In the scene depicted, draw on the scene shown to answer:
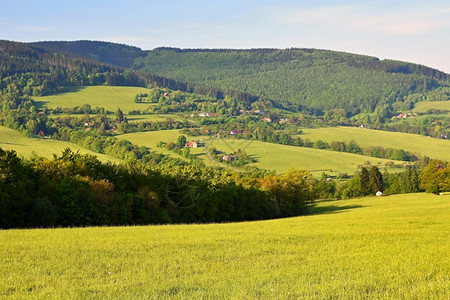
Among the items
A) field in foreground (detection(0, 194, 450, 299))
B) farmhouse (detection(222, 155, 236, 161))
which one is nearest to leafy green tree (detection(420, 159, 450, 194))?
farmhouse (detection(222, 155, 236, 161))

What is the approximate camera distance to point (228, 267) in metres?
22.0

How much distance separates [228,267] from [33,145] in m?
168

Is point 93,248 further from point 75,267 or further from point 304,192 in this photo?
point 304,192

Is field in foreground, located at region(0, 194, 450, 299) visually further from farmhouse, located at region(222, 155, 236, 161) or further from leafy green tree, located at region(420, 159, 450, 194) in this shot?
farmhouse, located at region(222, 155, 236, 161)

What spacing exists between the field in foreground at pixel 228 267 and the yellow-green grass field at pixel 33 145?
445 ft

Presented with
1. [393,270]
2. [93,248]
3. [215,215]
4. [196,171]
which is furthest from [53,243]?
[196,171]

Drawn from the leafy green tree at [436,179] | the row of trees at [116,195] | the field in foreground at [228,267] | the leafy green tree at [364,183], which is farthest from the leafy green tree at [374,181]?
the field in foreground at [228,267]

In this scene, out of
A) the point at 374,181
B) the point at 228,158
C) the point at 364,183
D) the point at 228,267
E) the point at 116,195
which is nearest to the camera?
the point at 228,267

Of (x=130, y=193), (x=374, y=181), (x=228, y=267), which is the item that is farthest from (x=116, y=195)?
(x=374, y=181)

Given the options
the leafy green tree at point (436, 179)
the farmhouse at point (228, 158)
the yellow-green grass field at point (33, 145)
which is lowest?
the farmhouse at point (228, 158)

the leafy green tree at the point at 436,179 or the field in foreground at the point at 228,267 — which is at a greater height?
the field in foreground at the point at 228,267

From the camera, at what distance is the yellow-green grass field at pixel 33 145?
6422 inches

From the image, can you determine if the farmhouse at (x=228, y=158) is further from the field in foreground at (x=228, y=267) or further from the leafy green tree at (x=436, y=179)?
the field in foreground at (x=228, y=267)

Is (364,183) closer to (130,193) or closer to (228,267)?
(130,193)
